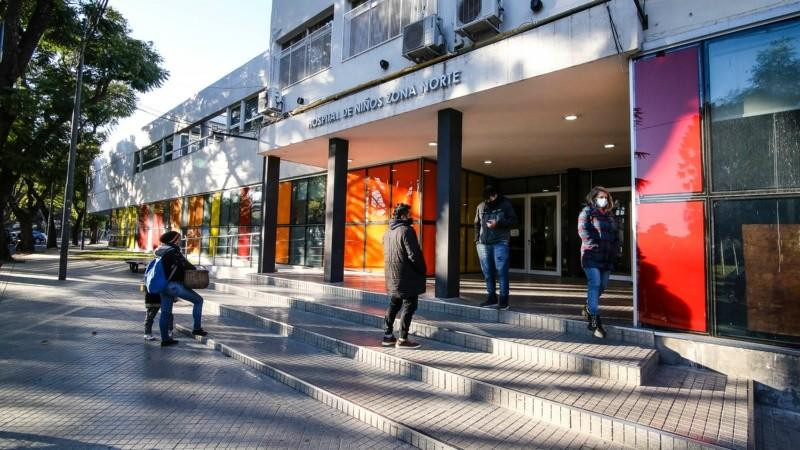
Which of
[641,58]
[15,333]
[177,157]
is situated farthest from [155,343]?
[177,157]

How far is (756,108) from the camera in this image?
13.8 feet

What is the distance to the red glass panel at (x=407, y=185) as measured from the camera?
1123 centimetres

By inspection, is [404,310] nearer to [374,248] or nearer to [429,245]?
[429,245]

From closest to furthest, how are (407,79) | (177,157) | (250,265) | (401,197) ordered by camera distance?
(407,79)
(401,197)
(250,265)
(177,157)

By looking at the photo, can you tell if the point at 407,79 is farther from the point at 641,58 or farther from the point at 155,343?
the point at 155,343

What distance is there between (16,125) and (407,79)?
1683cm

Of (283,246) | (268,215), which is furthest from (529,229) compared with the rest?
(283,246)

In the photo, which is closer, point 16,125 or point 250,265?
point 250,265

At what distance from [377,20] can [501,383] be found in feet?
28.0

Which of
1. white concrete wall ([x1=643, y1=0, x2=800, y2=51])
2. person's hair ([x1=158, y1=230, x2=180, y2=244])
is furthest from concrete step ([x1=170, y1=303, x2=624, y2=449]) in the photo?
white concrete wall ([x1=643, y1=0, x2=800, y2=51])

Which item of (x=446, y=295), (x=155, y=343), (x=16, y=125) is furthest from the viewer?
(x=16, y=125)

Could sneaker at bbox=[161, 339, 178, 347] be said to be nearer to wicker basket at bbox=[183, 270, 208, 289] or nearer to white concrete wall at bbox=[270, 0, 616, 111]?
wicker basket at bbox=[183, 270, 208, 289]

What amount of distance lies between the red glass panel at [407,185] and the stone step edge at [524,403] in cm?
619

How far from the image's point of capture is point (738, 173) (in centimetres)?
425
